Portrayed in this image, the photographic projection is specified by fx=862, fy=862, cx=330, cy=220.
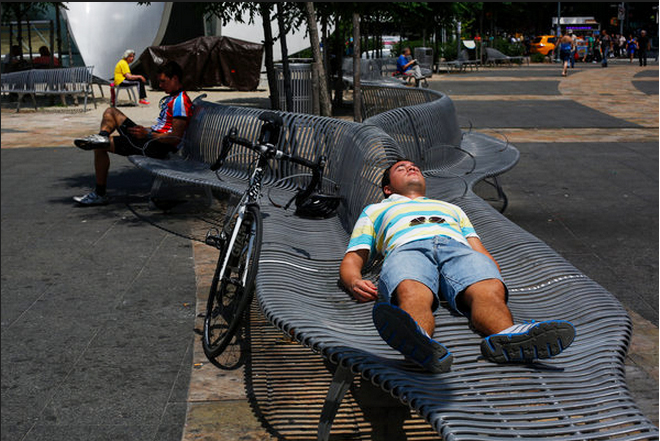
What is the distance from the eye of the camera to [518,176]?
10.2 meters

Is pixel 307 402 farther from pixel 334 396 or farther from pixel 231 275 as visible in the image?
pixel 231 275

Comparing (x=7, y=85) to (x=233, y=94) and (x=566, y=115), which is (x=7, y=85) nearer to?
(x=233, y=94)

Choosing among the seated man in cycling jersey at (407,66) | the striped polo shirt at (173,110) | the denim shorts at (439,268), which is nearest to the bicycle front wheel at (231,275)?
the denim shorts at (439,268)

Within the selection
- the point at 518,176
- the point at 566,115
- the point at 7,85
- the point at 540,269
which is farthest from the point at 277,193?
the point at 7,85

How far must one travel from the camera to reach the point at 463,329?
343cm

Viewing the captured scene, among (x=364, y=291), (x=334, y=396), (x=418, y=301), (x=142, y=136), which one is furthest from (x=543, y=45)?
(x=334, y=396)

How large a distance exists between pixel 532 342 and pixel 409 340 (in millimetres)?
430

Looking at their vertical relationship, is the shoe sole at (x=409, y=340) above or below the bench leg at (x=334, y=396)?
above

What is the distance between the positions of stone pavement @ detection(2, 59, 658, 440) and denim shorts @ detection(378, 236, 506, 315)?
62 centimetres

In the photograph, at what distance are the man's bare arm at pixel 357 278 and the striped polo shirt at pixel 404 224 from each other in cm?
4

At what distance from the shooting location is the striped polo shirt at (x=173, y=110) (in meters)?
8.58

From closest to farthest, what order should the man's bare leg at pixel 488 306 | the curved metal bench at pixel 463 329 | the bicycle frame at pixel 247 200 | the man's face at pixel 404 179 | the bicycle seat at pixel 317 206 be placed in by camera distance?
1. the curved metal bench at pixel 463 329
2. the man's bare leg at pixel 488 306
3. the man's face at pixel 404 179
4. the bicycle frame at pixel 247 200
5. the bicycle seat at pixel 317 206

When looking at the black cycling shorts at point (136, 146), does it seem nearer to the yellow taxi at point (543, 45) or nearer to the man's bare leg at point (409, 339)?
the man's bare leg at point (409, 339)

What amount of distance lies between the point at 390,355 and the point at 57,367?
2.09 m
